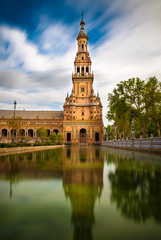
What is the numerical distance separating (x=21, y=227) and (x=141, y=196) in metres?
2.43

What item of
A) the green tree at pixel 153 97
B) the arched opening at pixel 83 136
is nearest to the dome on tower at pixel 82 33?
the arched opening at pixel 83 136

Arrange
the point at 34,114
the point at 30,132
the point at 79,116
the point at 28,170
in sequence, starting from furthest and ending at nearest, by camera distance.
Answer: the point at 34,114 → the point at 30,132 → the point at 79,116 → the point at 28,170

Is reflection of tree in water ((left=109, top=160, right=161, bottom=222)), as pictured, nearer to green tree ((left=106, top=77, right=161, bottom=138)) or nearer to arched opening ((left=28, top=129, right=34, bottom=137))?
green tree ((left=106, top=77, right=161, bottom=138))

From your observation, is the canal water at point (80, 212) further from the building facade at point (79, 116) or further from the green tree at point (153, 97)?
the building facade at point (79, 116)

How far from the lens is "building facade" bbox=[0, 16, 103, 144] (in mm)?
62750

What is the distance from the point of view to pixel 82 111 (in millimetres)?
65750

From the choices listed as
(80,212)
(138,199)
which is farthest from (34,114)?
(80,212)

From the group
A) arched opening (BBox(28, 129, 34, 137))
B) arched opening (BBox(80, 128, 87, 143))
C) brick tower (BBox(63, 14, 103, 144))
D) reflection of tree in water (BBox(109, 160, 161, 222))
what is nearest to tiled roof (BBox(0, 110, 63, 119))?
arched opening (BBox(28, 129, 34, 137))

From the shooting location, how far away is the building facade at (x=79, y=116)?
62750mm

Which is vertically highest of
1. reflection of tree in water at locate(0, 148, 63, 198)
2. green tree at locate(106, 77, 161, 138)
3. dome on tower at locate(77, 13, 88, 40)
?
dome on tower at locate(77, 13, 88, 40)

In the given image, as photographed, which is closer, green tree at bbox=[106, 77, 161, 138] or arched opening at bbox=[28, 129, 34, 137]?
green tree at bbox=[106, 77, 161, 138]

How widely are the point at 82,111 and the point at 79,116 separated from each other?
8.01 feet

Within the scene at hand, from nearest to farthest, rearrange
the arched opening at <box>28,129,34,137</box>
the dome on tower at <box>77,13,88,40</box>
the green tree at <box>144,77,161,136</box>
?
the green tree at <box>144,77,161,136</box>, the dome on tower at <box>77,13,88,40</box>, the arched opening at <box>28,129,34,137</box>

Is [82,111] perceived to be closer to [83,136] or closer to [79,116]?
[79,116]
